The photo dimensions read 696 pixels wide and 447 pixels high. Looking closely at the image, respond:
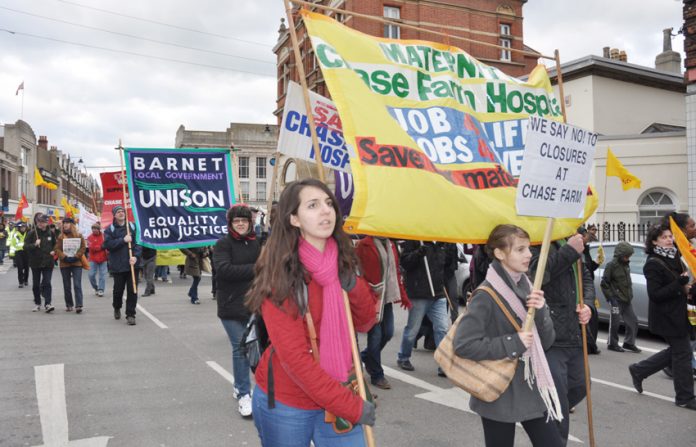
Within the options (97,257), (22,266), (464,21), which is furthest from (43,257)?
(464,21)

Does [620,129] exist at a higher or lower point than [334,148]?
higher

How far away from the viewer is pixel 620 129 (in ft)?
77.4

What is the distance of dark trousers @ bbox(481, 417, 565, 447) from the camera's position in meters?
3.01

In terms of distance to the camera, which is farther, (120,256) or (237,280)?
(120,256)

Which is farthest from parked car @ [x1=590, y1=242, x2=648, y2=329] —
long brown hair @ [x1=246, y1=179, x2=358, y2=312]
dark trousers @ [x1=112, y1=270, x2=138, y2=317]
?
dark trousers @ [x1=112, y1=270, x2=138, y2=317]

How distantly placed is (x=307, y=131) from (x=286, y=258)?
2033 mm

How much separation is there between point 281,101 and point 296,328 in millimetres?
41212

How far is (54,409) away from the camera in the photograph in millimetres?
5398

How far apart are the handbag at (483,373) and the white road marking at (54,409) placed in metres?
3.01

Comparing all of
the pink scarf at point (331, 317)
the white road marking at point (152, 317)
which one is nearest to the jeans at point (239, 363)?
the pink scarf at point (331, 317)

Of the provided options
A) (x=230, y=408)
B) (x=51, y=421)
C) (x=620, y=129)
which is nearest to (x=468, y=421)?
(x=230, y=408)

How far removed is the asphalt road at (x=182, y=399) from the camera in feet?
15.5

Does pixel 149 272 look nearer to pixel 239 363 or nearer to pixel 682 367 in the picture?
pixel 239 363

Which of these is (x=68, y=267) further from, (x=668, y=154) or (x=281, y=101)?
(x=281, y=101)
